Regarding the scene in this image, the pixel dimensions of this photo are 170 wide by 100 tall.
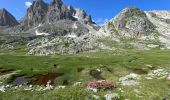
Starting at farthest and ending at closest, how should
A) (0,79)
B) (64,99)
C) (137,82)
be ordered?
1. (0,79)
2. (137,82)
3. (64,99)

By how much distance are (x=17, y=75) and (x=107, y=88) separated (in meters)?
68.4

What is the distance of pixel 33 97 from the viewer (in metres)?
34.4

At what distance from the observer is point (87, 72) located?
314 ft

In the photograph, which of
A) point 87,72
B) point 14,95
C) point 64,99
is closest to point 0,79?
point 87,72

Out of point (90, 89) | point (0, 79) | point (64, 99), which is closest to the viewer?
point (64, 99)

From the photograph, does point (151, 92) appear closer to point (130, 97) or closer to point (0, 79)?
point (130, 97)

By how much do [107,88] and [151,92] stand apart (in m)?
6.22

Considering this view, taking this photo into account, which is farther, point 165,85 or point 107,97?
point 165,85

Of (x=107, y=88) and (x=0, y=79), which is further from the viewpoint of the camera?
(x=0, y=79)

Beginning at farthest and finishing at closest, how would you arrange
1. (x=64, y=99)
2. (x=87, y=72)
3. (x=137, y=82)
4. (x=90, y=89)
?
(x=87, y=72), (x=137, y=82), (x=90, y=89), (x=64, y=99)

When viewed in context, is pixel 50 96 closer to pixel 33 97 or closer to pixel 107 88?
pixel 33 97

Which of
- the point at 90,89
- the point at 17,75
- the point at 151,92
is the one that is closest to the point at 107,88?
the point at 90,89

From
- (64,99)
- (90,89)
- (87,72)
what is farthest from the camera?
(87,72)

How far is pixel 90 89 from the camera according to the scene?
3616 cm
